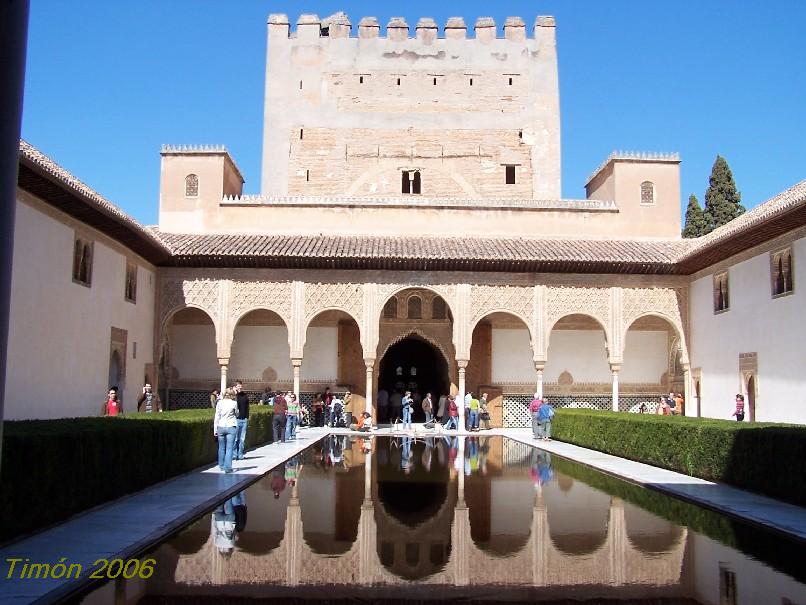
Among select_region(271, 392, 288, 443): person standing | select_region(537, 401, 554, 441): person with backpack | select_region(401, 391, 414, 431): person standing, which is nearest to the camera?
select_region(271, 392, 288, 443): person standing

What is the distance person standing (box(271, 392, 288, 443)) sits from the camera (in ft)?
55.4

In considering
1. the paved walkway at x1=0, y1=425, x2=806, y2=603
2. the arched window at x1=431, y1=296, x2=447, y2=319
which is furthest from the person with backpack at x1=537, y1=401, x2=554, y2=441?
the paved walkway at x1=0, y1=425, x2=806, y2=603

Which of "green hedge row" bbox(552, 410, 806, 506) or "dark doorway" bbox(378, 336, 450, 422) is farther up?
"dark doorway" bbox(378, 336, 450, 422)

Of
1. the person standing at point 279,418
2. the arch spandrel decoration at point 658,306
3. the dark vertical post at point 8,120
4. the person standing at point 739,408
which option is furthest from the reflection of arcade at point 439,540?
A: the arch spandrel decoration at point 658,306

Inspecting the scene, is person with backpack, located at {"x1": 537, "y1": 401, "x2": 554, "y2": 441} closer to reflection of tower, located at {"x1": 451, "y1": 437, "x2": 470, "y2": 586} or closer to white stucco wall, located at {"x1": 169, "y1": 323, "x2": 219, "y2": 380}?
white stucco wall, located at {"x1": 169, "y1": 323, "x2": 219, "y2": 380}

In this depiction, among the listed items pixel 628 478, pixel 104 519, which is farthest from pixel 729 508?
pixel 104 519

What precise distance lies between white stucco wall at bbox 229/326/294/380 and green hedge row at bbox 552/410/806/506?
948 centimetres

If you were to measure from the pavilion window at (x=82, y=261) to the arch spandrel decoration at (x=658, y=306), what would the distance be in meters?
12.9

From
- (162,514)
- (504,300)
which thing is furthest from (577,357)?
(162,514)

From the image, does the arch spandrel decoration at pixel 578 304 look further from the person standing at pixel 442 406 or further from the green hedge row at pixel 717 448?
the green hedge row at pixel 717 448

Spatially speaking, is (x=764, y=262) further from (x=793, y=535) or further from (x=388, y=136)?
(x=388, y=136)

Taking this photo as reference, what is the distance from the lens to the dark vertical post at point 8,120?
342cm

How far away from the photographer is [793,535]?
7031 mm

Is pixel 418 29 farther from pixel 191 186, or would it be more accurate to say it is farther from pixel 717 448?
pixel 717 448
